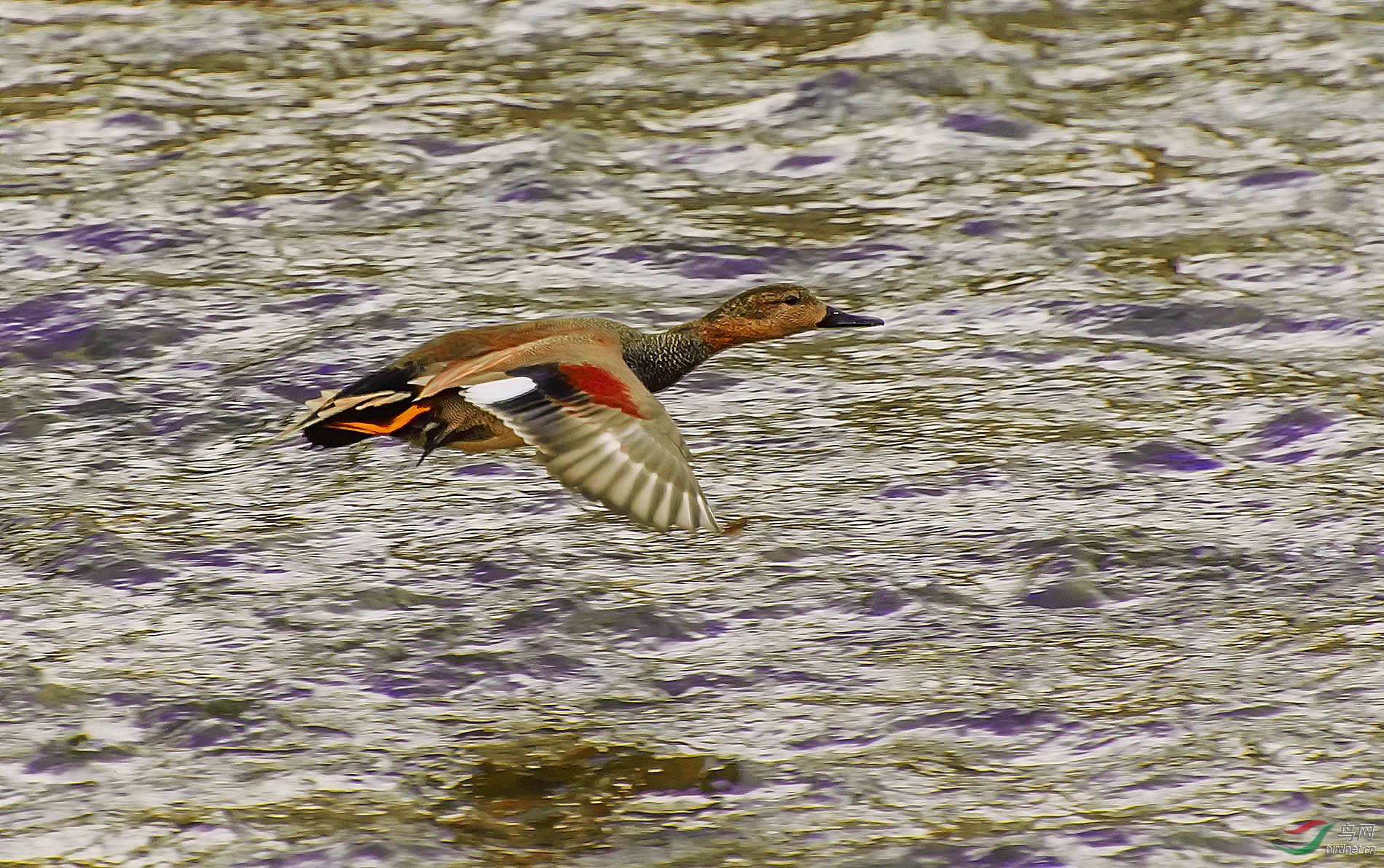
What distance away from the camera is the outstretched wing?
16.4ft

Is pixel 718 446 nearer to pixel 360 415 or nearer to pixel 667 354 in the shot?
pixel 667 354

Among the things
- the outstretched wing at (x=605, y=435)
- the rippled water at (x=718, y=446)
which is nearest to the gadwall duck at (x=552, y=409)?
the outstretched wing at (x=605, y=435)

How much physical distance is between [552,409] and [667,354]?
134 cm

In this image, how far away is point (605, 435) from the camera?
5211mm

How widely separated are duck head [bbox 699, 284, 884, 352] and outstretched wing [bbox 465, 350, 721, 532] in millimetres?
1113

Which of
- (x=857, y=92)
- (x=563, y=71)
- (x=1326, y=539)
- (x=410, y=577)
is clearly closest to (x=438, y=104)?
(x=563, y=71)

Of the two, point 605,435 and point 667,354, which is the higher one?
point 605,435

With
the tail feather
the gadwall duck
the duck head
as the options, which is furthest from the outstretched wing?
the duck head

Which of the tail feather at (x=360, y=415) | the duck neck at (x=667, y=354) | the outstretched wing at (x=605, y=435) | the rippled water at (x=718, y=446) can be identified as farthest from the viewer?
the duck neck at (x=667, y=354)

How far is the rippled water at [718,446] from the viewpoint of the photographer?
184 inches

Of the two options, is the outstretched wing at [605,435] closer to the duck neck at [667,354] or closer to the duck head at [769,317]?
the duck neck at [667,354]

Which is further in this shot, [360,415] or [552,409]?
[360,415]

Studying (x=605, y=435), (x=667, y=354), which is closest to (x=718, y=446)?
(x=667, y=354)

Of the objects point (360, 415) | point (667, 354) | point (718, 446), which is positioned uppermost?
point (360, 415)
